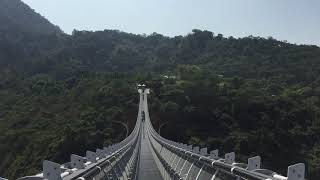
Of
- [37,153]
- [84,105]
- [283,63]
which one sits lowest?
[37,153]

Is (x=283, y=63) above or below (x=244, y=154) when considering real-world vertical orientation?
above

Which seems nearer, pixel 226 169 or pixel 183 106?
pixel 226 169

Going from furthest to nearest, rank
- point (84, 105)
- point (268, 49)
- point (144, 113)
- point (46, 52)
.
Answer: point (46, 52)
point (268, 49)
point (84, 105)
point (144, 113)

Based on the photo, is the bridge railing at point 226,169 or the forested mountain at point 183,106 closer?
the bridge railing at point 226,169

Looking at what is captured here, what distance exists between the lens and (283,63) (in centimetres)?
12788

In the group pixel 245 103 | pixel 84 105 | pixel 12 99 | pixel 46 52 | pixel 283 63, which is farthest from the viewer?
pixel 46 52

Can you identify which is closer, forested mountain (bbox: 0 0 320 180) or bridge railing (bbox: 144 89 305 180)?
bridge railing (bbox: 144 89 305 180)

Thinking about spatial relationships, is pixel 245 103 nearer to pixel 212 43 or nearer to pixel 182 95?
pixel 182 95

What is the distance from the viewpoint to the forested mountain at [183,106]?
6303 cm

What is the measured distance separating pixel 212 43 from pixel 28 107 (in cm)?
8748

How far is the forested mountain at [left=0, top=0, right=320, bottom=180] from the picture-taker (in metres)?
63.0

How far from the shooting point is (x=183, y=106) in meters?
81.2

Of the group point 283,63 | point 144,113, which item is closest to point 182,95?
point 144,113

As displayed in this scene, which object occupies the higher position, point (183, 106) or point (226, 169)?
point (183, 106)
